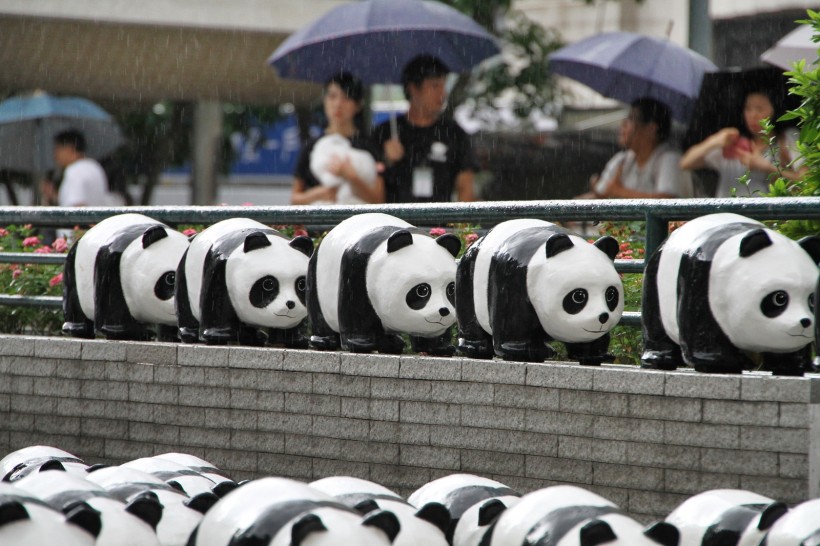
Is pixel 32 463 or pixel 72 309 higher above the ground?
pixel 72 309

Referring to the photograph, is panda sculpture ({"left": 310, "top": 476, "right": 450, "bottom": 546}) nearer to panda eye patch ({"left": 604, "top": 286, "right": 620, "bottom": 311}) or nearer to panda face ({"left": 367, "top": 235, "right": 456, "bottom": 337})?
panda eye patch ({"left": 604, "top": 286, "right": 620, "bottom": 311})

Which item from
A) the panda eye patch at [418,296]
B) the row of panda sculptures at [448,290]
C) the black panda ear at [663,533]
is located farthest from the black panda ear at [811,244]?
the black panda ear at [663,533]

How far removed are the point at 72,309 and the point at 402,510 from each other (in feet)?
12.9

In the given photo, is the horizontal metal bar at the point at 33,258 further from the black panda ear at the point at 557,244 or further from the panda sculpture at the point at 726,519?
the panda sculpture at the point at 726,519

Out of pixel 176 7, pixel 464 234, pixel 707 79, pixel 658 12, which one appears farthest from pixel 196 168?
pixel 464 234

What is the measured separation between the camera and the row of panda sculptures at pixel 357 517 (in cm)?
399

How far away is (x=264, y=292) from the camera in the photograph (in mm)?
6957

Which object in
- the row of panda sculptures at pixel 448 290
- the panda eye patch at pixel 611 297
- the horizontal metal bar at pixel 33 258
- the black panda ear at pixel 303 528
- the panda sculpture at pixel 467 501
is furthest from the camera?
the horizontal metal bar at pixel 33 258

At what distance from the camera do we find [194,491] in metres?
5.20

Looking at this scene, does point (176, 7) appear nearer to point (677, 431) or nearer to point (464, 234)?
point (464, 234)

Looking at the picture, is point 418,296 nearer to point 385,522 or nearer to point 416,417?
point 416,417

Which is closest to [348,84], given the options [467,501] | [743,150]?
[743,150]

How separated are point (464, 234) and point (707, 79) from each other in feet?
10.4

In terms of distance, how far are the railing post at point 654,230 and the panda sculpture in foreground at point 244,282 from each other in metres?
1.80
